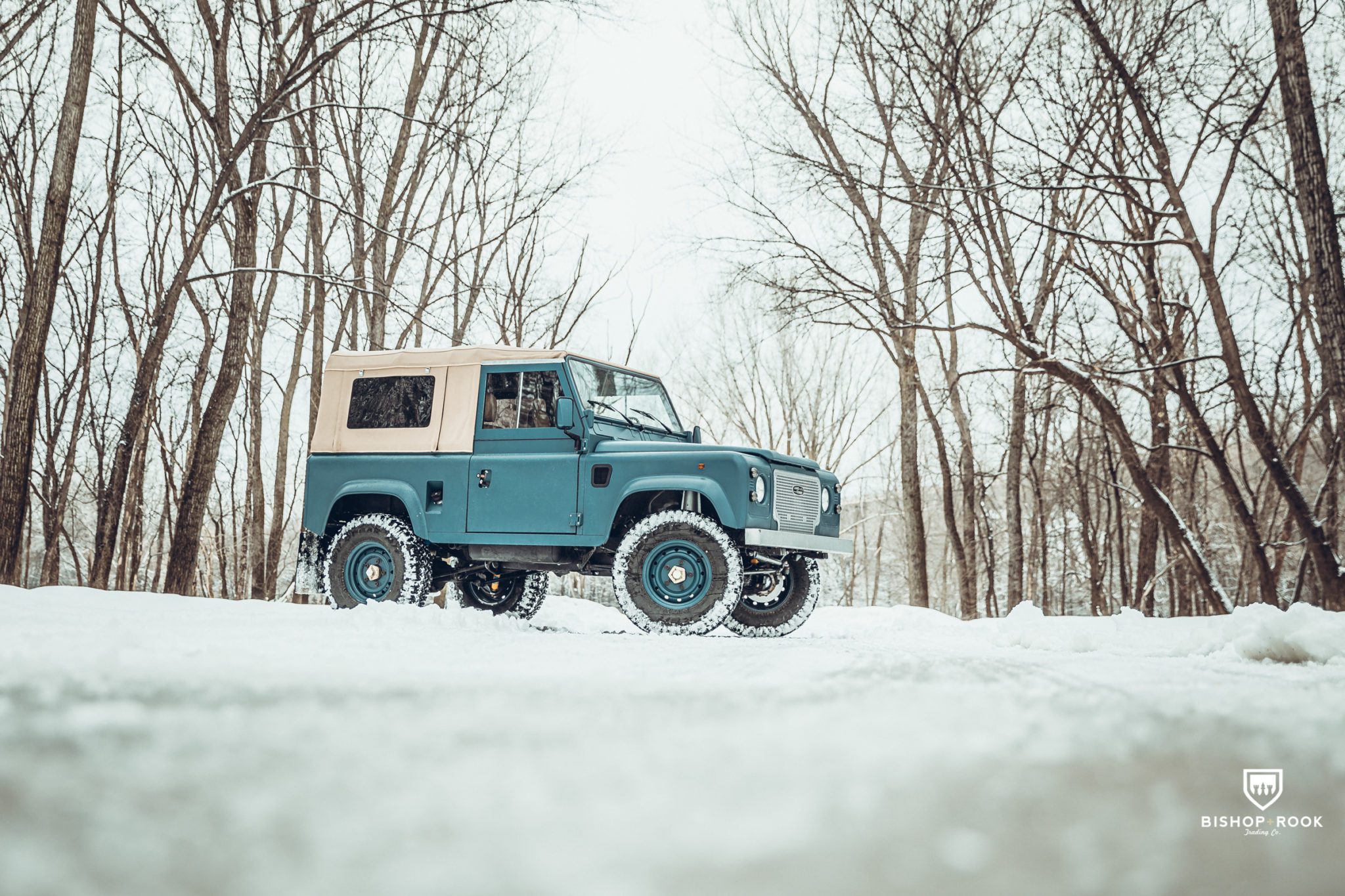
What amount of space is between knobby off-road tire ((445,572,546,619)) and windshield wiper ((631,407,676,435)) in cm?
181

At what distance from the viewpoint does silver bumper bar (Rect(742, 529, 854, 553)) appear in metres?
5.89

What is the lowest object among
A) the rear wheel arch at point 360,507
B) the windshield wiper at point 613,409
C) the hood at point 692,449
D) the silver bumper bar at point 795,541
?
the silver bumper bar at point 795,541

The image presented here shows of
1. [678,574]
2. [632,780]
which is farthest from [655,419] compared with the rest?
[632,780]

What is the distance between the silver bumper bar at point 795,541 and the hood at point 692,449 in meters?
0.49

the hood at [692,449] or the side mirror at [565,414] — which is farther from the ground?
the side mirror at [565,414]

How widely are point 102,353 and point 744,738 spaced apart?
19632mm

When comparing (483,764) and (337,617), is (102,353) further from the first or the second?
(483,764)

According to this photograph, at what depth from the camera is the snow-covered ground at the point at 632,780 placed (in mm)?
757

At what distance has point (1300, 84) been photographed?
6902 mm

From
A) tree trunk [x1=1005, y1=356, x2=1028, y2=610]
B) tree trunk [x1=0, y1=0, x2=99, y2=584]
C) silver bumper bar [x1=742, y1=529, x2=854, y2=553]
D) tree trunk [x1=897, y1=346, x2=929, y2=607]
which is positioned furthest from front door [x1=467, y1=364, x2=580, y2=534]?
tree trunk [x1=1005, y1=356, x2=1028, y2=610]

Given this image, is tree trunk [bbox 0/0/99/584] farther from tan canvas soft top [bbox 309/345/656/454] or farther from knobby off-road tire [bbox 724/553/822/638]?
knobby off-road tire [bbox 724/553/822/638]

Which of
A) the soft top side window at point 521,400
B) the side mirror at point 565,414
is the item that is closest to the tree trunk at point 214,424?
the soft top side window at point 521,400

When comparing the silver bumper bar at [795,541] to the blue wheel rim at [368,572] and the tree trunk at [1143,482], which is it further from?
the tree trunk at [1143,482]

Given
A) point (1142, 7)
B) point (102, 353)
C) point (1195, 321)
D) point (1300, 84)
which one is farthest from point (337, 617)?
point (102, 353)
